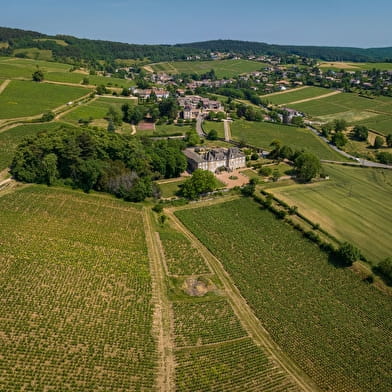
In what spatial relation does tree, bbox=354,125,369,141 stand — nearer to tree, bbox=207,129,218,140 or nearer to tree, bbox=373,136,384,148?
tree, bbox=373,136,384,148

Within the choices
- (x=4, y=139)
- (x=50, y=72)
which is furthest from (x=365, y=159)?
(x=50, y=72)

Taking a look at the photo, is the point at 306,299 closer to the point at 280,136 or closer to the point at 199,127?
the point at 280,136

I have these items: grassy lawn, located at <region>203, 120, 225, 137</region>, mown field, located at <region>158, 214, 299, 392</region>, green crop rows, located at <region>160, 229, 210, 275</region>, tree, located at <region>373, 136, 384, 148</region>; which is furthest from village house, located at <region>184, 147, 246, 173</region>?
tree, located at <region>373, 136, 384, 148</region>

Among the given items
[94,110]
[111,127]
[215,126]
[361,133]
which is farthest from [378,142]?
[94,110]

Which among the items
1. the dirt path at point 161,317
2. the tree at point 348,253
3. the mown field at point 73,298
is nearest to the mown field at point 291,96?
the tree at point 348,253

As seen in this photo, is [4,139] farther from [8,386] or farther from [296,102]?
[296,102]

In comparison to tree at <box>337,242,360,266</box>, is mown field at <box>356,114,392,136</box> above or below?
above
